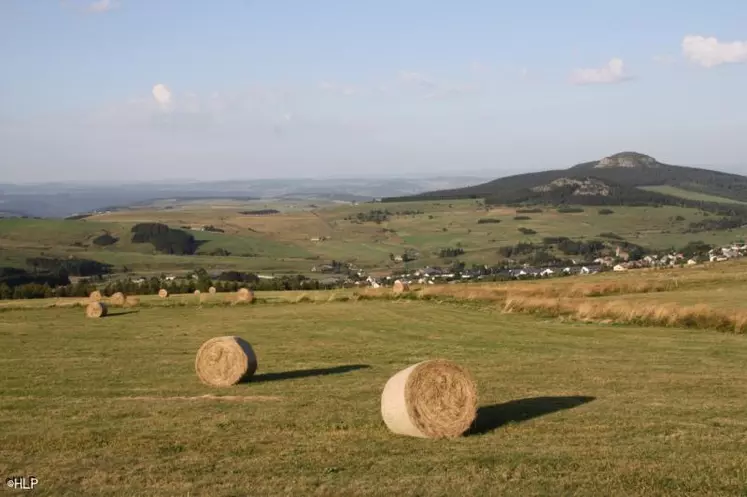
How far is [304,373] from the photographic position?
19.8 m

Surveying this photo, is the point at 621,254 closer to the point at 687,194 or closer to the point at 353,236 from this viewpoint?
the point at 353,236

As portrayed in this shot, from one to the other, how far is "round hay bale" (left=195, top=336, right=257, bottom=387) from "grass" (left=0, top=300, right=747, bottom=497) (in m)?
0.34

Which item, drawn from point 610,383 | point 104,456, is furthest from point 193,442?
point 610,383

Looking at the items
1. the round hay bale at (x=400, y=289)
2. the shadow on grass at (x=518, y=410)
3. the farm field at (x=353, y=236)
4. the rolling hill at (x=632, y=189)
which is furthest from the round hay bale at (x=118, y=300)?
the rolling hill at (x=632, y=189)

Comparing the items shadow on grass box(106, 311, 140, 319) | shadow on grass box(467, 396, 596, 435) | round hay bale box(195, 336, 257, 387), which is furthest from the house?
shadow on grass box(467, 396, 596, 435)

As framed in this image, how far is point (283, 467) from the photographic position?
1030cm

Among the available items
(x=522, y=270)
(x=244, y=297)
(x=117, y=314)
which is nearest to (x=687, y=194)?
(x=522, y=270)

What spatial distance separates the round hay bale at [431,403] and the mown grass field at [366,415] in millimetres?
249

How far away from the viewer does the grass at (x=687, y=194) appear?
141625 millimetres

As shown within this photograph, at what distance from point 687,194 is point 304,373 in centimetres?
14218

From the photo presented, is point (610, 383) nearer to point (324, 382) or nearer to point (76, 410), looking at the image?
point (324, 382)

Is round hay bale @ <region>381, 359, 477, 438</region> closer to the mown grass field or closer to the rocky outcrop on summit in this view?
the mown grass field

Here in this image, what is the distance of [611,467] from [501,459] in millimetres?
1363

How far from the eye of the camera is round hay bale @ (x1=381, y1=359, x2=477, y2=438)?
39.4ft
